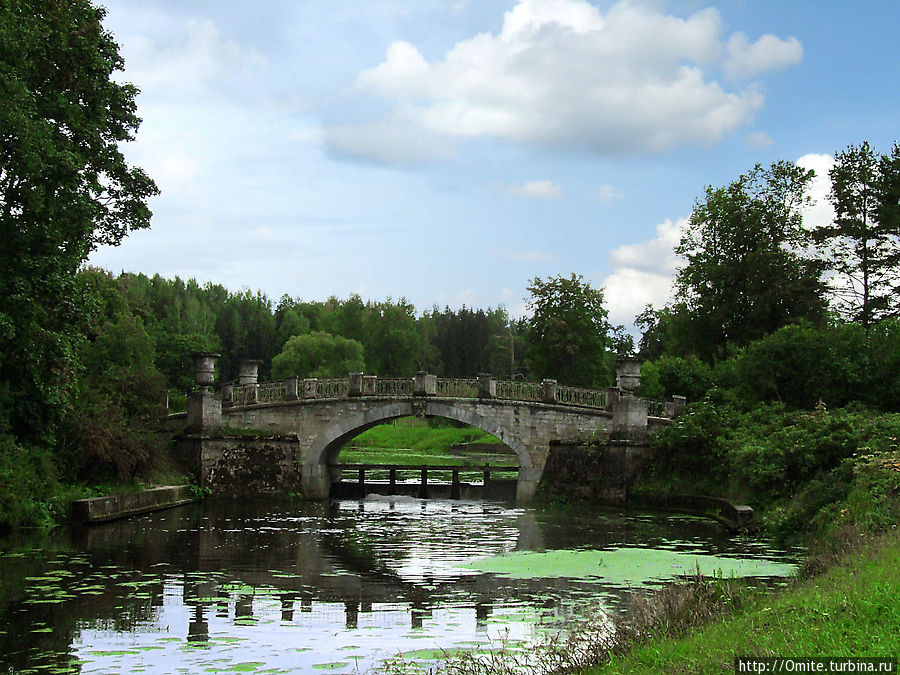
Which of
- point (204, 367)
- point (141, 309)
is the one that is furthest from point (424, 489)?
point (141, 309)

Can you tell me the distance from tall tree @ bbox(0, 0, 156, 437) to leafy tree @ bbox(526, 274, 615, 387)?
93.0 ft

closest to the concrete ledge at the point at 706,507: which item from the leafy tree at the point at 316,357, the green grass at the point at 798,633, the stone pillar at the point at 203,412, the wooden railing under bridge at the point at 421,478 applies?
the wooden railing under bridge at the point at 421,478

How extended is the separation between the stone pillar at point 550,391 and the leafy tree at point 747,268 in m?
10.4

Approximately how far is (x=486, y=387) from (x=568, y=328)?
1705 centimetres

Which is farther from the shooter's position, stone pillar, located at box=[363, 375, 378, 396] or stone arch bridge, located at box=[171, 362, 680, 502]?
stone pillar, located at box=[363, 375, 378, 396]

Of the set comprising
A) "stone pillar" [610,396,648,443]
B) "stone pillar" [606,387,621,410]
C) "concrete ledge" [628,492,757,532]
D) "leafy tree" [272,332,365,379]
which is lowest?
"concrete ledge" [628,492,757,532]

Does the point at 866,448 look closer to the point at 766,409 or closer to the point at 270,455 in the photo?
the point at 766,409

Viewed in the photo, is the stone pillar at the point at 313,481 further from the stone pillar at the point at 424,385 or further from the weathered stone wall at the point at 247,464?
the stone pillar at the point at 424,385

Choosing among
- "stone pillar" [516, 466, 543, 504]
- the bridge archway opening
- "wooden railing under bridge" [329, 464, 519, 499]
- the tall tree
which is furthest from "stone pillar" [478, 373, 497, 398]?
the bridge archway opening

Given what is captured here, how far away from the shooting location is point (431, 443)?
58938mm

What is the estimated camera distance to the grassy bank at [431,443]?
52.0 meters

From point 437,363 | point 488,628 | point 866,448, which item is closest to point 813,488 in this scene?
point 866,448

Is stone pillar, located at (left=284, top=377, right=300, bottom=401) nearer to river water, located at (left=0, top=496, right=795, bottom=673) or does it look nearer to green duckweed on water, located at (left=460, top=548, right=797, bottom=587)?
river water, located at (left=0, top=496, right=795, bottom=673)

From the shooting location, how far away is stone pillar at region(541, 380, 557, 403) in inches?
1165
